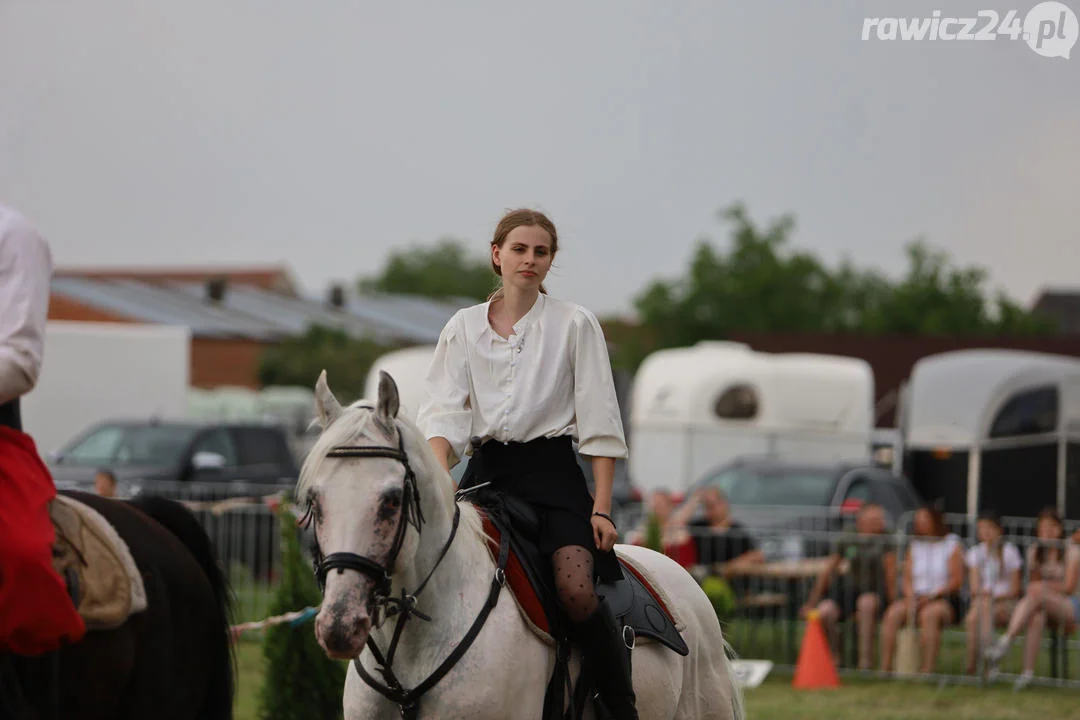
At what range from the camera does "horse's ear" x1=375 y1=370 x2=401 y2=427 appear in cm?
418

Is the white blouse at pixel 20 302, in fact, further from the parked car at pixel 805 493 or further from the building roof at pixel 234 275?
the building roof at pixel 234 275

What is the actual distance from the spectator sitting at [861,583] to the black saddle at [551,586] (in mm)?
8992

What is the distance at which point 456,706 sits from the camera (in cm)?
436

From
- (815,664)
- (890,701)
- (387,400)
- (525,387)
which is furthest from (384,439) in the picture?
(815,664)

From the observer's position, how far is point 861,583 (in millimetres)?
13961

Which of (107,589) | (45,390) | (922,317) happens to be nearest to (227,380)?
(922,317)

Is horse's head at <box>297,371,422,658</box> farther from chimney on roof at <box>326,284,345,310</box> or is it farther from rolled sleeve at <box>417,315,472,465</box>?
chimney on roof at <box>326,284,345,310</box>

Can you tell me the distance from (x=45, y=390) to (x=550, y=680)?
18.4 meters

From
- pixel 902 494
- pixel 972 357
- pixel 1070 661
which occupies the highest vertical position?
pixel 972 357

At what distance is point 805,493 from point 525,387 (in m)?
13.4

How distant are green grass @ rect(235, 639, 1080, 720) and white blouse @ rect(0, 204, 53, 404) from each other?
6.48m

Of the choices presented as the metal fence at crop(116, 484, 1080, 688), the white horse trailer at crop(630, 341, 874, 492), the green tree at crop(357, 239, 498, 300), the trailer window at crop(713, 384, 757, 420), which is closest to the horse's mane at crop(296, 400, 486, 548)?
the metal fence at crop(116, 484, 1080, 688)

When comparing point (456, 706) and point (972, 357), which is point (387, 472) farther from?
point (972, 357)

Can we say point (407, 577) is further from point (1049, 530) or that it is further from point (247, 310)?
point (247, 310)
